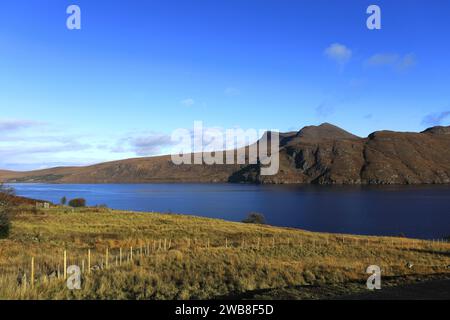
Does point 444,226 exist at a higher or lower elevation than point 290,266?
lower

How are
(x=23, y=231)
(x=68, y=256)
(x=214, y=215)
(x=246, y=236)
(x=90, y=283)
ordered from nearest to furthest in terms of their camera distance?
(x=90, y=283) → (x=68, y=256) → (x=23, y=231) → (x=246, y=236) → (x=214, y=215)

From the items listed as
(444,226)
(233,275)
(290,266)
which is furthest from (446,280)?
(444,226)

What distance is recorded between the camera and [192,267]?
21.7 m

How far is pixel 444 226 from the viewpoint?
77.2 metres

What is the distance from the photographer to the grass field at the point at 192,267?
49.5 feet

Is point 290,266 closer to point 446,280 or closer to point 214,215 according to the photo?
point 446,280

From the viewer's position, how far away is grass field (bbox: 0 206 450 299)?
15102 mm

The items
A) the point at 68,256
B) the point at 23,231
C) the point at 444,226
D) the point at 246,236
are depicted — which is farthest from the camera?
the point at 444,226

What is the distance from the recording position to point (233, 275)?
1905 centimetres
